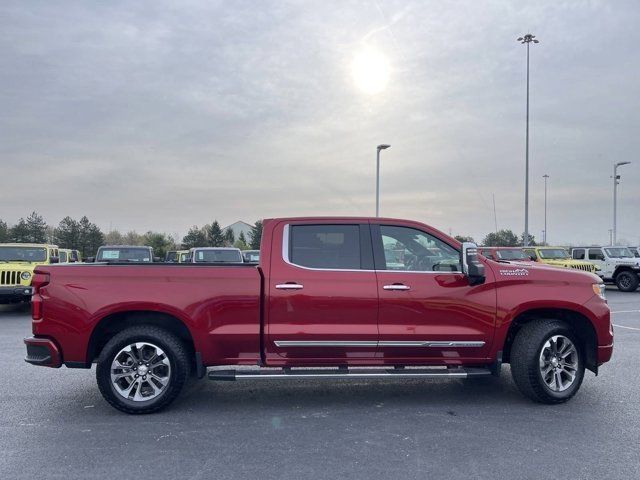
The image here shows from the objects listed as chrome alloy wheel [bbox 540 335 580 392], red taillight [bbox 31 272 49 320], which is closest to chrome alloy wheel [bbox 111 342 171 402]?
red taillight [bbox 31 272 49 320]

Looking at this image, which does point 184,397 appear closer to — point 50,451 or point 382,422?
point 50,451

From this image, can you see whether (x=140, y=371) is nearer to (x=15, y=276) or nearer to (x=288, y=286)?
(x=288, y=286)

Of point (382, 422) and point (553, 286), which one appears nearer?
point (382, 422)

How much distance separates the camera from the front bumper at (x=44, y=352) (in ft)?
17.3

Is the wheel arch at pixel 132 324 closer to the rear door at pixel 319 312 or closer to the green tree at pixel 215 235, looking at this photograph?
the rear door at pixel 319 312

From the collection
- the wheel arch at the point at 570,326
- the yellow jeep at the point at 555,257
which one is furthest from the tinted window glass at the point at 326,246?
the yellow jeep at the point at 555,257

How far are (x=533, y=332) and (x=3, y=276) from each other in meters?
12.4

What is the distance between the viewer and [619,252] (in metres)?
21.8

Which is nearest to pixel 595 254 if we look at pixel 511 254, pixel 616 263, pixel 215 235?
pixel 616 263

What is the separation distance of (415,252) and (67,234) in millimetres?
54248

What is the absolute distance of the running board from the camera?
17.3 feet

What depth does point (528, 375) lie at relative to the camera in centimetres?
552

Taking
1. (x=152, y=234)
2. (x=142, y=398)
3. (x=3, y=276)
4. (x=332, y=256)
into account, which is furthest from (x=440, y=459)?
(x=152, y=234)

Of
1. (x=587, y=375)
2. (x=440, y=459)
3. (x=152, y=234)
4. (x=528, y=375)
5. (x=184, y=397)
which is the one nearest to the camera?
(x=440, y=459)
